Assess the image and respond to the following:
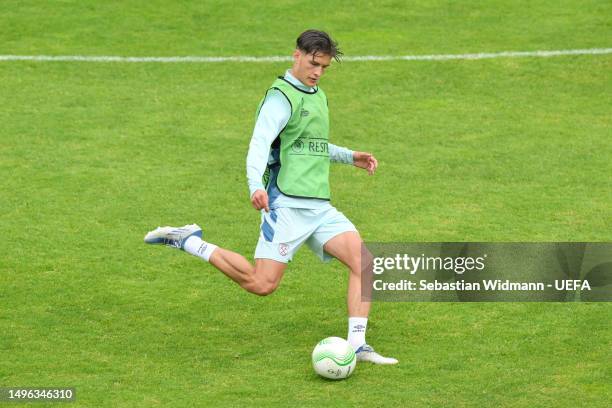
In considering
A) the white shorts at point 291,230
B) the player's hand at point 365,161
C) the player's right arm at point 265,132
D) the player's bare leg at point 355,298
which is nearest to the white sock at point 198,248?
the white shorts at point 291,230

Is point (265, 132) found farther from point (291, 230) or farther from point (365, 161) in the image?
point (365, 161)

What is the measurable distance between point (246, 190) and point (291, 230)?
4558 millimetres

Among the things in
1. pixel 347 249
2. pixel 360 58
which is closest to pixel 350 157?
pixel 347 249

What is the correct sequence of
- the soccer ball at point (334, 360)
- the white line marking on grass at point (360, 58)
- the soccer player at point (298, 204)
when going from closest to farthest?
the soccer ball at point (334, 360) → the soccer player at point (298, 204) → the white line marking on grass at point (360, 58)

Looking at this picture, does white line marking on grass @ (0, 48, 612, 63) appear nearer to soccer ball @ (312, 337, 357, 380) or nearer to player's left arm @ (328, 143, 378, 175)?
player's left arm @ (328, 143, 378, 175)

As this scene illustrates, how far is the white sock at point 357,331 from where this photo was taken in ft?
35.6

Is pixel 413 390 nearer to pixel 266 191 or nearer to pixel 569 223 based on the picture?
pixel 266 191

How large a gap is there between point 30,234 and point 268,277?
4069 millimetres

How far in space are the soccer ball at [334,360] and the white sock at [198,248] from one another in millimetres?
1254

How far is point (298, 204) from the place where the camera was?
10.9 metres

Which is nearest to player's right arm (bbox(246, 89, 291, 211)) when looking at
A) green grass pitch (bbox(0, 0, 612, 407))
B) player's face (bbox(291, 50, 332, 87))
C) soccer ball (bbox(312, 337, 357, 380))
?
player's face (bbox(291, 50, 332, 87))

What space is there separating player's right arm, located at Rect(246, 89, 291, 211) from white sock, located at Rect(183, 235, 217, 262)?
804 mm

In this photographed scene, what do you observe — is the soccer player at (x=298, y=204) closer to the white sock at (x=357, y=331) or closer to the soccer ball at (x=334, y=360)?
the white sock at (x=357, y=331)

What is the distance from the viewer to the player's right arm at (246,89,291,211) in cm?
1039
